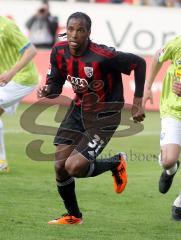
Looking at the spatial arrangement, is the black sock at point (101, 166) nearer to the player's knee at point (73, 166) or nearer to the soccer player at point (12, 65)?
the player's knee at point (73, 166)

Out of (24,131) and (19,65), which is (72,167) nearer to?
(19,65)

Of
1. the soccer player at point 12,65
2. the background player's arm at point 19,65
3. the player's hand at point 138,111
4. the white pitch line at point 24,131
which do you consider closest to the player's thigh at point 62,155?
the player's hand at point 138,111

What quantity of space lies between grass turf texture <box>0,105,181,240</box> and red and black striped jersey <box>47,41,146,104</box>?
133cm

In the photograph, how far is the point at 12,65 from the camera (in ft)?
39.8

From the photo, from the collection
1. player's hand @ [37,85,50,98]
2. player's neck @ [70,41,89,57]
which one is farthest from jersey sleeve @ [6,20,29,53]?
player's neck @ [70,41,89,57]

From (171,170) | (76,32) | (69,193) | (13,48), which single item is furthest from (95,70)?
(13,48)

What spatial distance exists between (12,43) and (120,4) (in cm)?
1313

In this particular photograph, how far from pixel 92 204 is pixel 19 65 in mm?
2401

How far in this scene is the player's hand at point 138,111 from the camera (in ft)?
27.8

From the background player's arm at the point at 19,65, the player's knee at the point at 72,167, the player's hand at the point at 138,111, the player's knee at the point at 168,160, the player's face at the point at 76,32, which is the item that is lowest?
the background player's arm at the point at 19,65

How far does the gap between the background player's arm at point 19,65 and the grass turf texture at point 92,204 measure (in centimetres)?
137

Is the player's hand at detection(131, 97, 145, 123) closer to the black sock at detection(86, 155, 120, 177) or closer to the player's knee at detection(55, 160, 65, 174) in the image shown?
the black sock at detection(86, 155, 120, 177)

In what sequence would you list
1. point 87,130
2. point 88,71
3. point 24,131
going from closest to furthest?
point 88,71 < point 87,130 < point 24,131

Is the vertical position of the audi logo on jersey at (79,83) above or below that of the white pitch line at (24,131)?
above
